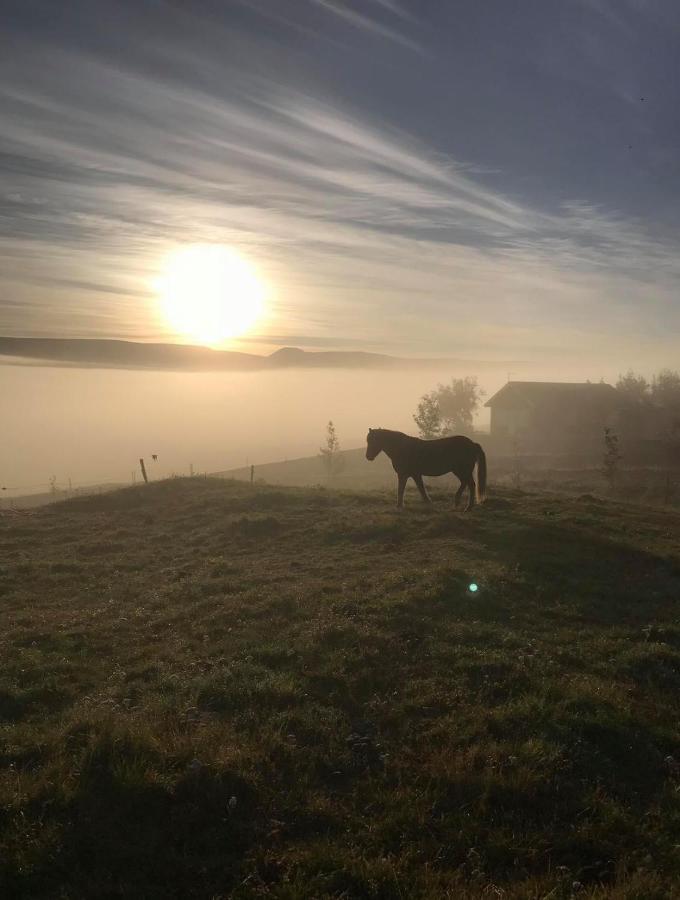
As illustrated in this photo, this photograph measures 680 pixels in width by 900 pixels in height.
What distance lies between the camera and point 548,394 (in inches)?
3425

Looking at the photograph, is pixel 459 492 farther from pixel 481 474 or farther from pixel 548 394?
pixel 548 394

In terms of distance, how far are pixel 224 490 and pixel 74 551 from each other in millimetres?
8693

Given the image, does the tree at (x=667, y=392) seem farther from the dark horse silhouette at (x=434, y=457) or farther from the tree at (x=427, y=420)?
the dark horse silhouette at (x=434, y=457)

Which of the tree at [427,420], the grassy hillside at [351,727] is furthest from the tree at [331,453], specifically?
the grassy hillside at [351,727]

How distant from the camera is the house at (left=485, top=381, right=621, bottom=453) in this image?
7762 cm

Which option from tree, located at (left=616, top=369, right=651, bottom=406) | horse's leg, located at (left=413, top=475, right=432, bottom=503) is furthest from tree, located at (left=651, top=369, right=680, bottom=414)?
horse's leg, located at (left=413, top=475, right=432, bottom=503)

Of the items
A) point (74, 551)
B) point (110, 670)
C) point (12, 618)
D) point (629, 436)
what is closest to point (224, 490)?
point (74, 551)

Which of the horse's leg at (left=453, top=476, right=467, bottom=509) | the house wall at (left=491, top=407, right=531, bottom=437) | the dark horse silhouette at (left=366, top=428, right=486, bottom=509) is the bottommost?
the horse's leg at (left=453, top=476, right=467, bottom=509)

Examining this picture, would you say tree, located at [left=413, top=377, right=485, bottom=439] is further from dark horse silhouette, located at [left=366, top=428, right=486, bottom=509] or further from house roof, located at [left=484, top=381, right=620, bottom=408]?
dark horse silhouette, located at [left=366, top=428, right=486, bottom=509]

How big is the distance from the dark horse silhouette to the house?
5491 centimetres

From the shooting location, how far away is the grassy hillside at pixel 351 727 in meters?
5.23

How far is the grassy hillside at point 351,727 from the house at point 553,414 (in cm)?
6385

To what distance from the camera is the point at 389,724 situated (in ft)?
24.9

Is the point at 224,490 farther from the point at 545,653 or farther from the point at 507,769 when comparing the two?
the point at 507,769
